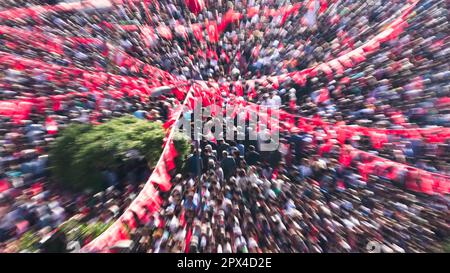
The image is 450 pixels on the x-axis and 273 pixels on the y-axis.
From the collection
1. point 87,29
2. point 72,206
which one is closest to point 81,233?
point 72,206

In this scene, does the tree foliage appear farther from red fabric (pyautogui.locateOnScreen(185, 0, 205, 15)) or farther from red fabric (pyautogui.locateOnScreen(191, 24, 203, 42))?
red fabric (pyautogui.locateOnScreen(185, 0, 205, 15))

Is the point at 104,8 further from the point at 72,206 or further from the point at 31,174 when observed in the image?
the point at 72,206

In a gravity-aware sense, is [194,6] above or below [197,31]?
above

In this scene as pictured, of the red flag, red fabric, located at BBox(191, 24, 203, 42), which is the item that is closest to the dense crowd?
red fabric, located at BBox(191, 24, 203, 42)

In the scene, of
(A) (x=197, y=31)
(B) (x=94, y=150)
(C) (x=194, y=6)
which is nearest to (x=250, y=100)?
(A) (x=197, y=31)

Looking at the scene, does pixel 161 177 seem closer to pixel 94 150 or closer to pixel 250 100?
pixel 94 150

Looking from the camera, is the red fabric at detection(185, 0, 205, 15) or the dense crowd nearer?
the dense crowd
